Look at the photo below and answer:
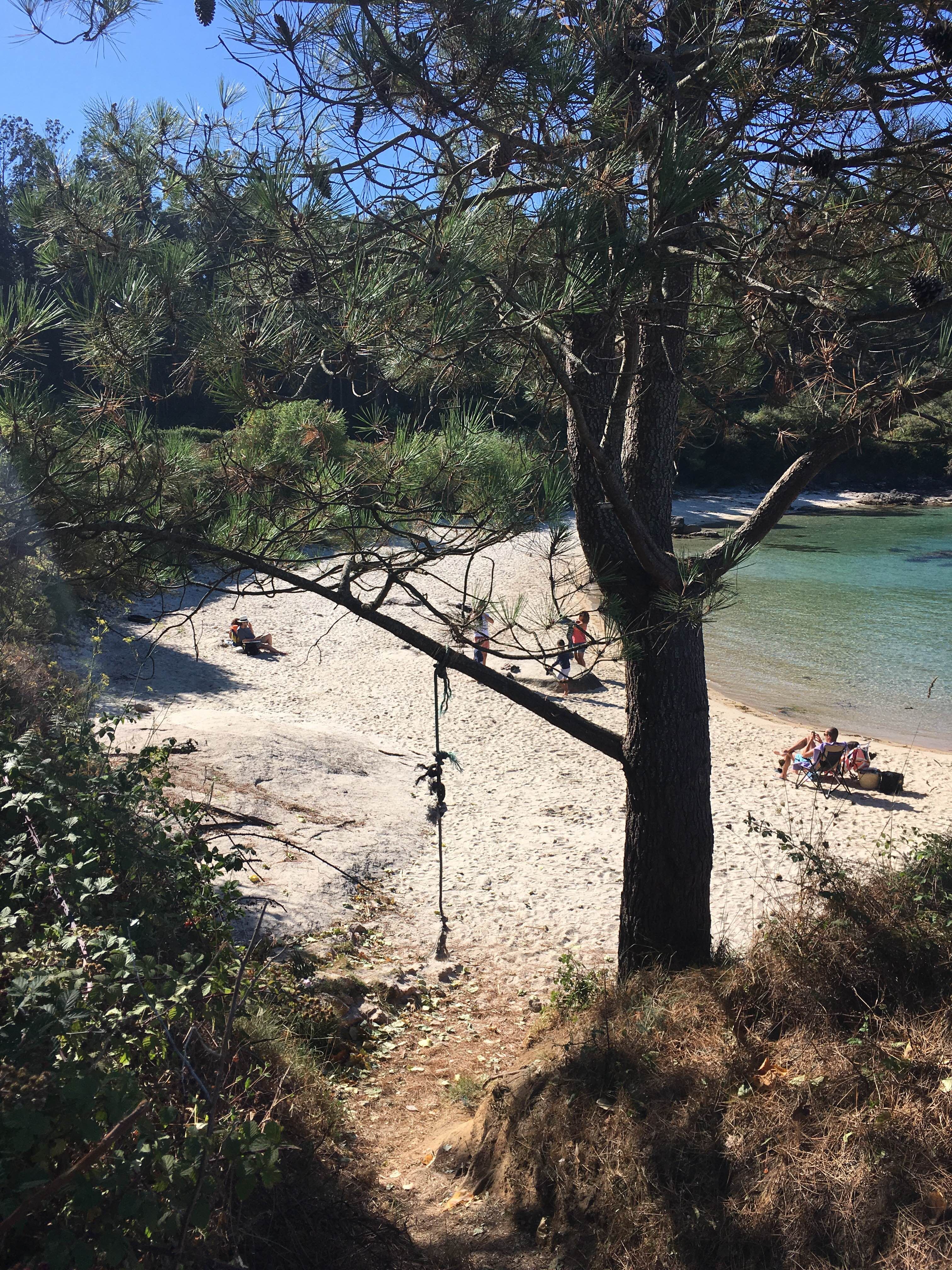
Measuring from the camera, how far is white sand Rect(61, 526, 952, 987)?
21.0 feet

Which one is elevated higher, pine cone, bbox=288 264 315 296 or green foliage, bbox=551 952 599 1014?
pine cone, bbox=288 264 315 296

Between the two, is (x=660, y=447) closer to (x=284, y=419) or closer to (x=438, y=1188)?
(x=284, y=419)

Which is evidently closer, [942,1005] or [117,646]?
[942,1005]

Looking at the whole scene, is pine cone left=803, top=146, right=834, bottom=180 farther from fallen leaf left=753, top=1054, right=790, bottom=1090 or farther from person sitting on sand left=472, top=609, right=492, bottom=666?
fallen leaf left=753, top=1054, right=790, bottom=1090

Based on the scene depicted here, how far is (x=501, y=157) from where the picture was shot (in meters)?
2.98

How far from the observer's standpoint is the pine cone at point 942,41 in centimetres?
268

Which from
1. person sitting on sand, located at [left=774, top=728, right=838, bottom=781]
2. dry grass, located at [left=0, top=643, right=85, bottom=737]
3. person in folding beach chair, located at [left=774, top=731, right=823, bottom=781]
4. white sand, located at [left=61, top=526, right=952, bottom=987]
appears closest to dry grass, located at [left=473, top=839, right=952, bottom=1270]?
white sand, located at [left=61, top=526, right=952, bottom=987]

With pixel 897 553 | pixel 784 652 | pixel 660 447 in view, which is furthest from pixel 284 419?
pixel 897 553

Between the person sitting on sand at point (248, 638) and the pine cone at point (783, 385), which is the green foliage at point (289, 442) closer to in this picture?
the pine cone at point (783, 385)

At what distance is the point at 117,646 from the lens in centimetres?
1314

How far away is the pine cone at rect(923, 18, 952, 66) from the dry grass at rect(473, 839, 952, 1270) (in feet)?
9.36

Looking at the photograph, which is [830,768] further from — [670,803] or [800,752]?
[670,803]

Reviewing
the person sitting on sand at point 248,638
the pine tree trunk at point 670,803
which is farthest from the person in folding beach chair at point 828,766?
the person sitting on sand at point 248,638

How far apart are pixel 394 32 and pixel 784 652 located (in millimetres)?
17208
